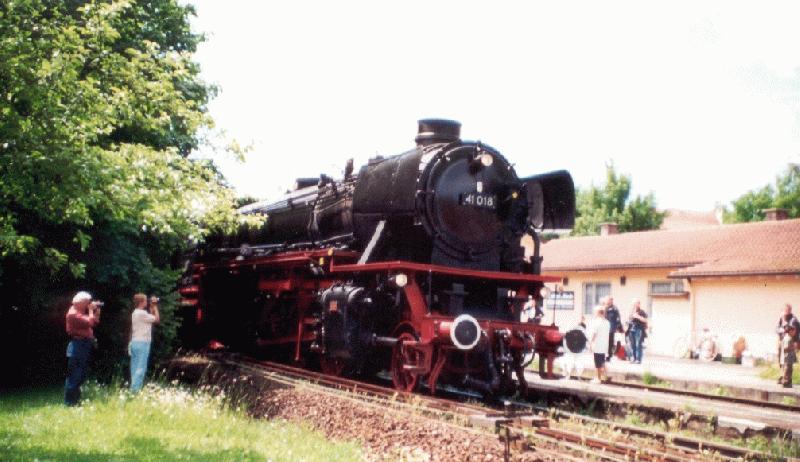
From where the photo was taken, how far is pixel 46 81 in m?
7.07

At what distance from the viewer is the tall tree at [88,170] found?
6.98 meters

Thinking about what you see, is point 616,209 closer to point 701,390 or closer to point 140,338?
point 701,390

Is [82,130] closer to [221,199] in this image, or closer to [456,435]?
[221,199]

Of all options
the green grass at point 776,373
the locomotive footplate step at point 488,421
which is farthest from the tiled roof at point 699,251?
the locomotive footplate step at point 488,421

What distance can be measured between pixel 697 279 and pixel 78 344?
2047 cm

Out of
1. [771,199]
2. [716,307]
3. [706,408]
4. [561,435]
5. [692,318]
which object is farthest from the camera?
[771,199]

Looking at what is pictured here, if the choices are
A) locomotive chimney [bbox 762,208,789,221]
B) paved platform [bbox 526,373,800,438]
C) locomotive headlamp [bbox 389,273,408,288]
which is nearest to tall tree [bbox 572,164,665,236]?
locomotive chimney [bbox 762,208,789,221]

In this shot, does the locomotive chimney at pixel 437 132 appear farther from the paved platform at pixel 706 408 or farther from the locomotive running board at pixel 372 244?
the paved platform at pixel 706 408

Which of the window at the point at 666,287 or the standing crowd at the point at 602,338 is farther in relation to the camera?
the window at the point at 666,287

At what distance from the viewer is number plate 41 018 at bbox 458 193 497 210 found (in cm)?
1049

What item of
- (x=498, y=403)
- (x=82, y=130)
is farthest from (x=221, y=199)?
(x=498, y=403)

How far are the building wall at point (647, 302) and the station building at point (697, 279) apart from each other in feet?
0.12

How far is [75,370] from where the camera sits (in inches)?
373

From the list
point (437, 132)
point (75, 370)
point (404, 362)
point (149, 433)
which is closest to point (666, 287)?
point (437, 132)
